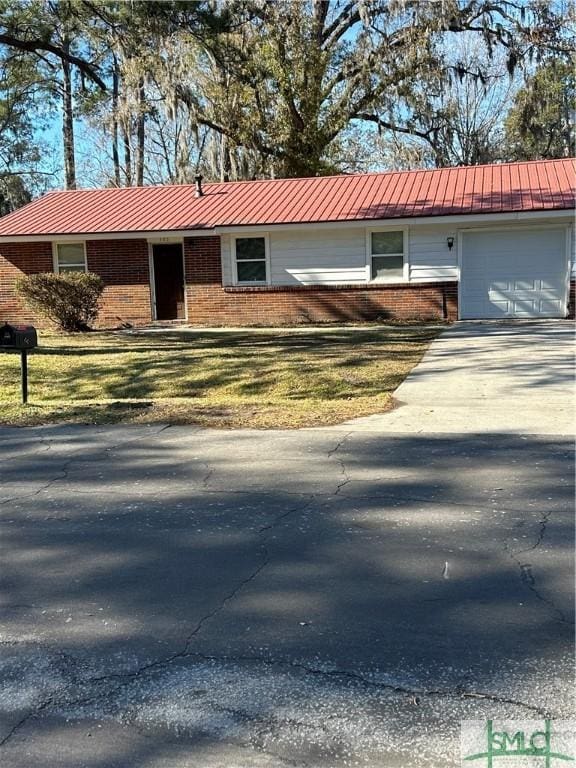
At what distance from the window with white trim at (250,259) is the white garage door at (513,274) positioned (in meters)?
5.33

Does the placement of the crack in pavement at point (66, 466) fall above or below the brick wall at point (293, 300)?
below

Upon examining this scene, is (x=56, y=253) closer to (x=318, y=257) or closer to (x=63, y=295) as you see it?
(x=63, y=295)

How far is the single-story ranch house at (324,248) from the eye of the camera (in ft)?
59.2

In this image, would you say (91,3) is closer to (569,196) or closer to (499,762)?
(569,196)

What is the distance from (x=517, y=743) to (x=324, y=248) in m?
17.5

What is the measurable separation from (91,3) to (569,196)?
37.9ft

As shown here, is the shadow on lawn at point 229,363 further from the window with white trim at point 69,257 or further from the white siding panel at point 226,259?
the window with white trim at point 69,257

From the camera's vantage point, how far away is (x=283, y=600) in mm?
3545

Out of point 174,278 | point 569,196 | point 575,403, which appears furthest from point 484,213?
point 575,403

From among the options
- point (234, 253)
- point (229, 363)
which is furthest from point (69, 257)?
point (229, 363)

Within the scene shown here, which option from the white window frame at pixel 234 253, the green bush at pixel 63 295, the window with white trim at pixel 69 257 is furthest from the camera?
the window with white trim at pixel 69 257

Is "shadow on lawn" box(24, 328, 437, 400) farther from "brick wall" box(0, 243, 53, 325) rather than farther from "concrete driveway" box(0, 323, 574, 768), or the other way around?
"brick wall" box(0, 243, 53, 325)

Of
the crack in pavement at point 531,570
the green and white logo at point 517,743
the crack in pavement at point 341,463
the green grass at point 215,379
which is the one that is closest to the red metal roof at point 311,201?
the green grass at point 215,379

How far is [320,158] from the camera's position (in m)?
27.8
